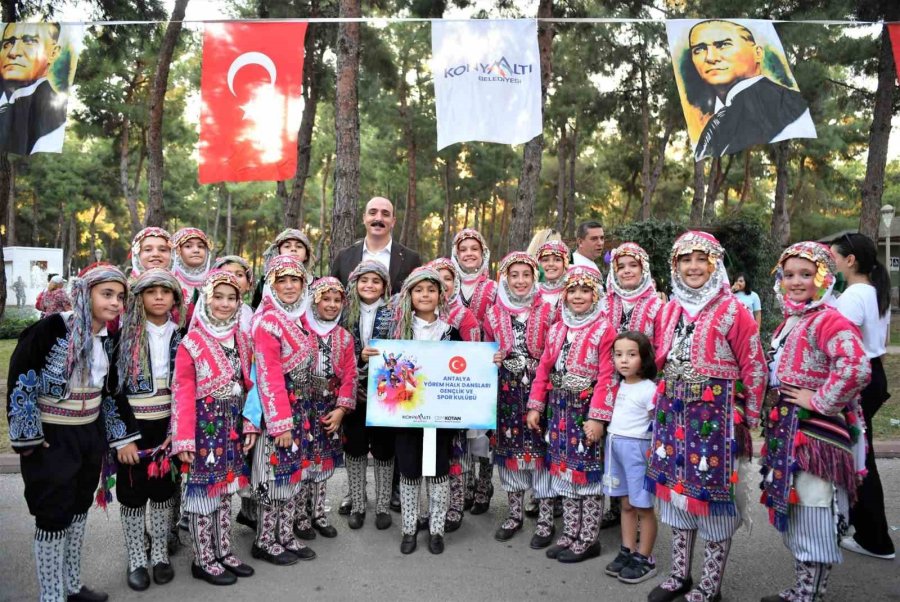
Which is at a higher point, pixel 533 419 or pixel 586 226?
pixel 586 226

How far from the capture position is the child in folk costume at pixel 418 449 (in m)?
4.37

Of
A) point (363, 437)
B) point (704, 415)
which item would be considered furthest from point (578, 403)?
point (363, 437)

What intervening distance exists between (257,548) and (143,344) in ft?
5.09

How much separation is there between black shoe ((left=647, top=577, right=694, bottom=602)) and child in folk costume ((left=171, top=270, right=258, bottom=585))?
244 centimetres

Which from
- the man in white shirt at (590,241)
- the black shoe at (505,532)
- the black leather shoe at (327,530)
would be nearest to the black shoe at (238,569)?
the black leather shoe at (327,530)

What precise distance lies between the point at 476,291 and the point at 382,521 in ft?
6.37

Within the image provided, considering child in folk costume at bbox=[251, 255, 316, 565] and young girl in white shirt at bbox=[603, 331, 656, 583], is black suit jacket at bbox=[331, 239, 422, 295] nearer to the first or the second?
child in folk costume at bbox=[251, 255, 316, 565]

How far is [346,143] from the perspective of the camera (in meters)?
7.70

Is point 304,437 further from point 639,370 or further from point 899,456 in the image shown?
point 899,456

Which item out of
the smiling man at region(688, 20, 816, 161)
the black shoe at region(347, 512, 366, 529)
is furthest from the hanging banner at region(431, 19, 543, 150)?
the black shoe at region(347, 512, 366, 529)

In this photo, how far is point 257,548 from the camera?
13.7ft

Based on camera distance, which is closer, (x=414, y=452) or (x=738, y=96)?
(x=414, y=452)

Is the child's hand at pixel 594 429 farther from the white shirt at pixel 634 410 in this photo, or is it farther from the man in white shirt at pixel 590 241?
the man in white shirt at pixel 590 241

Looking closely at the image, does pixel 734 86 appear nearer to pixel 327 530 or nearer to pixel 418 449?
pixel 418 449
